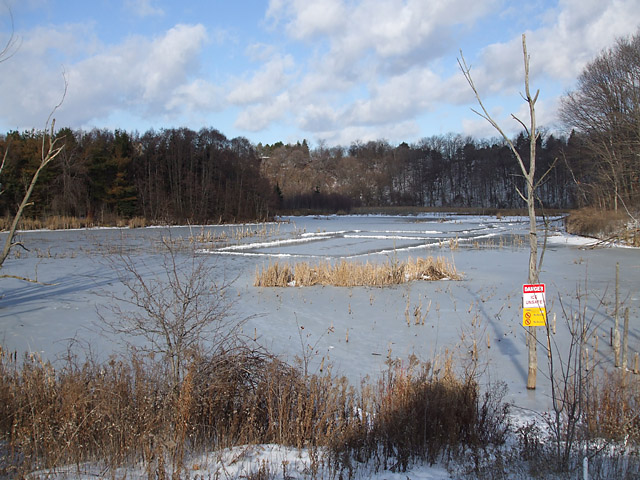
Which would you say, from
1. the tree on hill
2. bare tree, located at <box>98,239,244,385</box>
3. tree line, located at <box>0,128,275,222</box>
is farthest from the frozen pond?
tree line, located at <box>0,128,275,222</box>

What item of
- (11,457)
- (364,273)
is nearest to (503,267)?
(364,273)

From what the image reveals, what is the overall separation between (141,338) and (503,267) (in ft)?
38.9

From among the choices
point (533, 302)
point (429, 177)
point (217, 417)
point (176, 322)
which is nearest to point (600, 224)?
point (533, 302)

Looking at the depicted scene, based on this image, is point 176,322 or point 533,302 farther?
point 533,302

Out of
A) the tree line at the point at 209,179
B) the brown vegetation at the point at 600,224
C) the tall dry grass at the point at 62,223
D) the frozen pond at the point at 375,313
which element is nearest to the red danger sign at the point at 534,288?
the frozen pond at the point at 375,313

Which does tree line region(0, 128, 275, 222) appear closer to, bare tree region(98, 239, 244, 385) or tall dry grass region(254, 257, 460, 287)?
tall dry grass region(254, 257, 460, 287)

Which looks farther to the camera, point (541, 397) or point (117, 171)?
point (117, 171)

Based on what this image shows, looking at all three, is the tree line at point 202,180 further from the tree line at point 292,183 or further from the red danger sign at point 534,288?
the red danger sign at point 534,288

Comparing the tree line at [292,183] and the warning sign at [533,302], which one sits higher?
the tree line at [292,183]

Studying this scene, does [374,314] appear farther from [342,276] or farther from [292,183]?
[292,183]

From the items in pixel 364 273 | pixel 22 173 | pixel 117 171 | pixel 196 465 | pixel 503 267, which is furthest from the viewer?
pixel 117 171

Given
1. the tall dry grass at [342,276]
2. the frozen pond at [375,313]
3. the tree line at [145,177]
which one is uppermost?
the tree line at [145,177]

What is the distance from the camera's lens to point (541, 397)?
508 cm

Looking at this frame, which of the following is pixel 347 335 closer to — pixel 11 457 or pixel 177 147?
pixel 11 457
